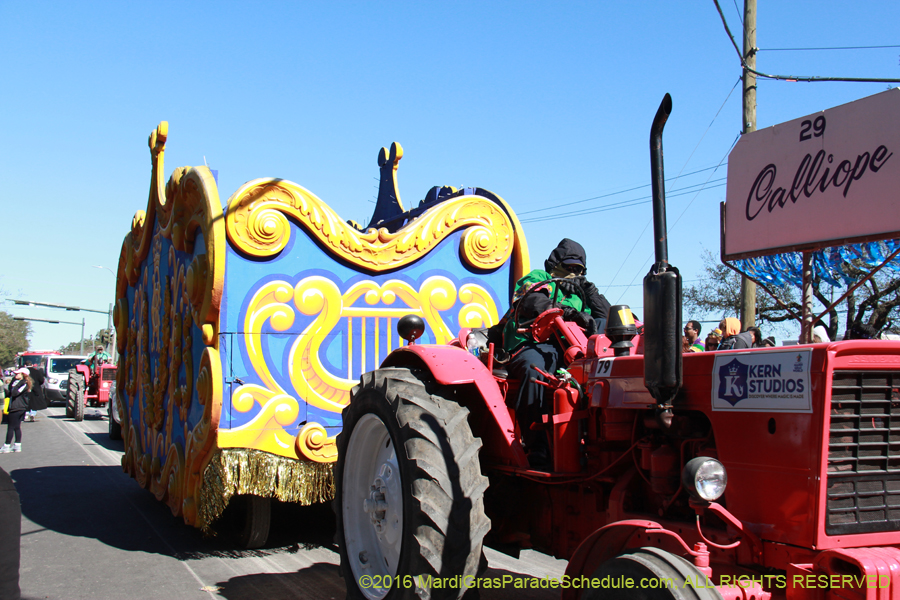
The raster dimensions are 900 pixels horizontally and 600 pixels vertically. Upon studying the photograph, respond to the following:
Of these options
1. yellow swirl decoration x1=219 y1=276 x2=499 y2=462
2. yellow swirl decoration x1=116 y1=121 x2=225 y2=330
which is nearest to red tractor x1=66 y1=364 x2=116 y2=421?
yellow swirl decoration x1=116 y1=121 x2=225 y2=330

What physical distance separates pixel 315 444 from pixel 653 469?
3.26 m

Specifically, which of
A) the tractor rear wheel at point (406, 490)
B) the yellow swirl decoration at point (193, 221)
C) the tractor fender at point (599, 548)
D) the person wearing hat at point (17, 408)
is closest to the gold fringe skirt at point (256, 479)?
the yellow swirl decoration at point (193, 221)

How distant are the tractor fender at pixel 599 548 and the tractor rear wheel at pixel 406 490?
1.87ft

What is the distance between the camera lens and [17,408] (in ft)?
41.1

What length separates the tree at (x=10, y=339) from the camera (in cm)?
6719

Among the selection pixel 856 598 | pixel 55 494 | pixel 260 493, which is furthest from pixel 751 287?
pixel 55 494

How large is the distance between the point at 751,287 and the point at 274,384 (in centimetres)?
533

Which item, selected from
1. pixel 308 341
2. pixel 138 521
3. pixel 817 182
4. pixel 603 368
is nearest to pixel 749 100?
pixel 817 182

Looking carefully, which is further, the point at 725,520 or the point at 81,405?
the point at 81,405

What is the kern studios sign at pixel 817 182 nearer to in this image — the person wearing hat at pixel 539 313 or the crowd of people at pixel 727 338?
the crowd of people at pixel 727 338

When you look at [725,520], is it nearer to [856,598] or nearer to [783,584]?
[783,584]

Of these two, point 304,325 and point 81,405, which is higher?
point 304,325

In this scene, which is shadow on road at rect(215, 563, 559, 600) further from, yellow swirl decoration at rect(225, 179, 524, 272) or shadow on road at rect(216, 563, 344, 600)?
yellow swirl decoration at rect(225, 179, 524, 272)

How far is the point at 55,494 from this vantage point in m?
8.10
